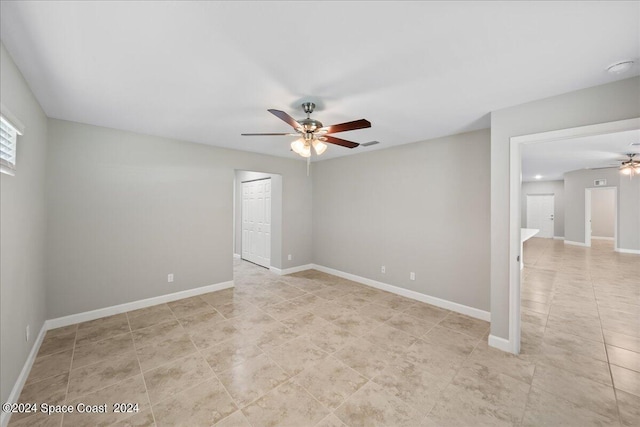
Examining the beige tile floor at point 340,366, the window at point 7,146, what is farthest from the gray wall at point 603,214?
the window at point 7,146

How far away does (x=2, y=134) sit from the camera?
1632 millimetres

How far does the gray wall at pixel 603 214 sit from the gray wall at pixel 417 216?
1213cm

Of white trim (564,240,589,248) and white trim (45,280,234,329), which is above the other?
white trim (564,240,589,248)

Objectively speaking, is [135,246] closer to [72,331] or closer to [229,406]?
[72,331]

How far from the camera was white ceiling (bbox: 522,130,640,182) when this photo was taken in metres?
4.54

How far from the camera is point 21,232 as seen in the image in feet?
6.90

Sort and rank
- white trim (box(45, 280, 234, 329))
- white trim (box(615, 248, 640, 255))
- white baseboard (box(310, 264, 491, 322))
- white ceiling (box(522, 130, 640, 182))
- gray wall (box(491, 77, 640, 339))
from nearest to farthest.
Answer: gray wall (box(491, 77, 640, 339))
white trim (box(45, 280, 234, 329))
white baseboard (box(310, 264, 491, 322))
white ceiling (box(522, 130, 640, 182))
white trim (box(615, 248, 640, 255))

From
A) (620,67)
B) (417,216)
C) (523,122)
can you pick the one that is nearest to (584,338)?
(417,216)

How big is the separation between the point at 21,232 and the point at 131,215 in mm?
1462

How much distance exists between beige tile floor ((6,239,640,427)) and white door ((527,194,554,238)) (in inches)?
338

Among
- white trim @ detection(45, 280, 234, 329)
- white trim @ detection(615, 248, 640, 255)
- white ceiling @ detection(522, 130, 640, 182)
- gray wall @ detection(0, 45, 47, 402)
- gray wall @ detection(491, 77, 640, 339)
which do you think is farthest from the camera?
white trim @ detection(615, 248, 640, 255)

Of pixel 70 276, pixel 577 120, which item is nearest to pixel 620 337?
pixel 577 120

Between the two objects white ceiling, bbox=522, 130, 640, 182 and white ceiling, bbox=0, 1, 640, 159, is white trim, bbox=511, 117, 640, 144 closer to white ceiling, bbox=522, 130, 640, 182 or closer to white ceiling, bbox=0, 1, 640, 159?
white ceiling, bbox=0, 1, 640, 159

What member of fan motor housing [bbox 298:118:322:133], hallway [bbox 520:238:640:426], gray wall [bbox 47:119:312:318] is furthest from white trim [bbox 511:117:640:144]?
gray wall [bbox 47:119:312:318]
